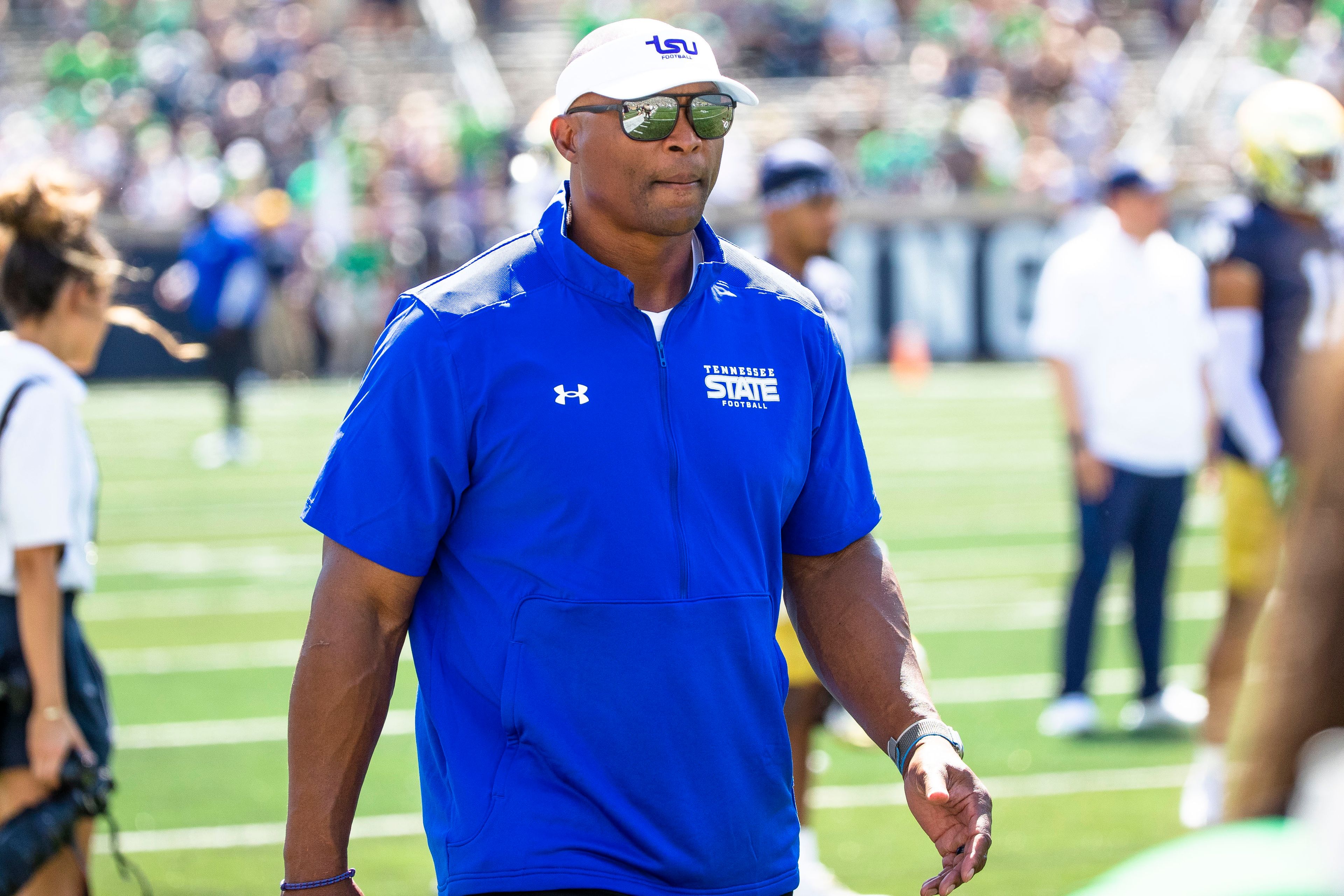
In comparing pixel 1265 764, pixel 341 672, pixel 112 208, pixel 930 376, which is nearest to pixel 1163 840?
pixel 341 672

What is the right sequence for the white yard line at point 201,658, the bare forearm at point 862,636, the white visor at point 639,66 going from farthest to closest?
the white yard line at point 201,658
the bare forearm at point 862,636
the white visor at point 639,66

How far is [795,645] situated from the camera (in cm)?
558

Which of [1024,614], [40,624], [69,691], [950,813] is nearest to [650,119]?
[950,813]

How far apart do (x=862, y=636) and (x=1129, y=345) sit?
15.4ft

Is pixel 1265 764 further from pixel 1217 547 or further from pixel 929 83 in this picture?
pixel 929 83

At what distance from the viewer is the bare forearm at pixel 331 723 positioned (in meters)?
2.85

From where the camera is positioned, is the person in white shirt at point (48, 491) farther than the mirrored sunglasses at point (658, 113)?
Yes

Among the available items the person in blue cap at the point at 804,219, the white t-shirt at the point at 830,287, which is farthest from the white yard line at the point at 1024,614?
the person in blue cap at the point at 804,219

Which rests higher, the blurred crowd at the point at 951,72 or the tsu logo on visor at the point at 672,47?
the tsu logo on visor at the point at 672,47

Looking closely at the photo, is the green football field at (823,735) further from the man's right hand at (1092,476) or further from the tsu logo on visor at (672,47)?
the tsu logo on visor at (672,47)

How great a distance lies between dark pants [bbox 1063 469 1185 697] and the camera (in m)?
7.55

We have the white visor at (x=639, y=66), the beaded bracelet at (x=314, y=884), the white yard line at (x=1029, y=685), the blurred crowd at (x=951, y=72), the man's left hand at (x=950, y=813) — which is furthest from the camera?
the blurred crowd at (x=951, y=72)

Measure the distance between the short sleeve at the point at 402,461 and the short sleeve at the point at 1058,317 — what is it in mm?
5003

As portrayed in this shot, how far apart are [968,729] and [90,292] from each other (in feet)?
14.5
